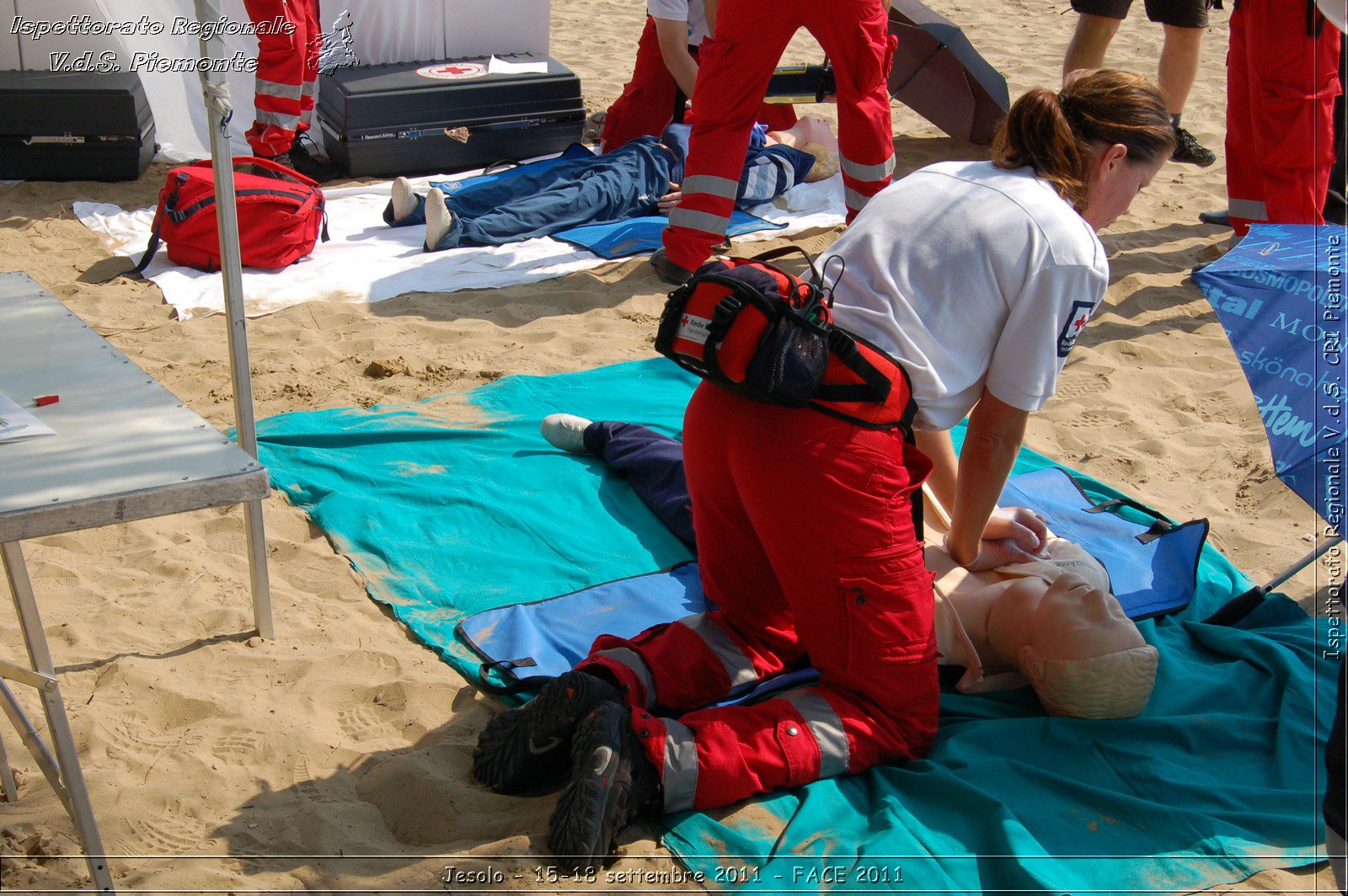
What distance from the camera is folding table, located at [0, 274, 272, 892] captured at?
1.60 m

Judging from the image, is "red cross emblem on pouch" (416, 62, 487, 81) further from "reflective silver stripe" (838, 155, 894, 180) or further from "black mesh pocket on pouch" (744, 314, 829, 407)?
"black mesh pocket on pouch" (744, 314, 829, 407)

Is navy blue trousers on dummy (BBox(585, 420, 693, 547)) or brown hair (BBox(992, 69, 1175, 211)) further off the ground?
brown hair (BBox(992, 69, 1175, 211))

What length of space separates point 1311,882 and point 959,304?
1.30 m

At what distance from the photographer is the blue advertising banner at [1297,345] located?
2311 millimetres

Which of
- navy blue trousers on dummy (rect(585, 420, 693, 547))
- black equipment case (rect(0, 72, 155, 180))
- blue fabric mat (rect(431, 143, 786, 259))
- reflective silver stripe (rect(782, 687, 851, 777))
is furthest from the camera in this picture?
black equipment case (rect(0, 72, 155, 180))

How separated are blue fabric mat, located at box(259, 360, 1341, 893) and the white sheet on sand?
121cm

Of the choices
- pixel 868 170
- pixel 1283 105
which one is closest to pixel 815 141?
pixel 868 170

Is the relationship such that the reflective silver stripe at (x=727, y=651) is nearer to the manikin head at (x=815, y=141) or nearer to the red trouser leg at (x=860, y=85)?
the red trouser leg at (x=860, y=85)

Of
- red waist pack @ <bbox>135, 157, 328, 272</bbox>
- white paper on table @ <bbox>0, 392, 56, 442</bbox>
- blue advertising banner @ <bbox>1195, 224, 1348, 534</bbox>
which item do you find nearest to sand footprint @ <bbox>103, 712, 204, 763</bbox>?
white paper on table @ <bbox>0, 392, 56, 442</bbox>

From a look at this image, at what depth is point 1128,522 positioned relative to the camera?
11.0 feet

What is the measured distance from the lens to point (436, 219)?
16.9 feet

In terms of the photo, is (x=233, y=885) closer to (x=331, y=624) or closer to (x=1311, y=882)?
(x=331, y=624)

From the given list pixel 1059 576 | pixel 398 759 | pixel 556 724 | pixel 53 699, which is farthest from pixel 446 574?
pixel 1059 576

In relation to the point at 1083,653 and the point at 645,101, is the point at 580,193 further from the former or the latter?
the point at 1083,653
